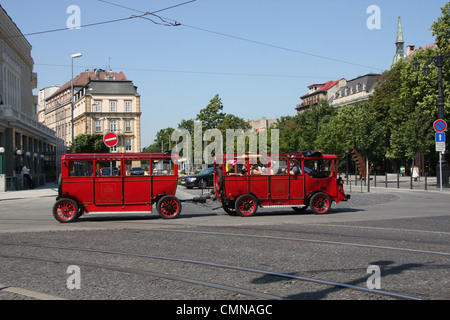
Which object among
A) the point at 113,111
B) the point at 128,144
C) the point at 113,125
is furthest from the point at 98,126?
the point at 128,144

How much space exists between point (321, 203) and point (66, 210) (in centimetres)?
823

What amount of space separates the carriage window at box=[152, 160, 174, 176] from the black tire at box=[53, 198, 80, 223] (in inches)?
101

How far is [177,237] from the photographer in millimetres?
11094

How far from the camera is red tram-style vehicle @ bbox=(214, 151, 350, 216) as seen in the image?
52.7 feet

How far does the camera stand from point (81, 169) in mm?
14852

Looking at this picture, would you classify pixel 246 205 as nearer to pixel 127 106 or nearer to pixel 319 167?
pixel 319 167

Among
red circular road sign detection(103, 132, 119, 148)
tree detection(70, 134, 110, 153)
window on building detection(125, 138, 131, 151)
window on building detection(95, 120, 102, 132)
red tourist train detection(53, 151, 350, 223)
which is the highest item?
window on building detection(95, 120, 102, 132)

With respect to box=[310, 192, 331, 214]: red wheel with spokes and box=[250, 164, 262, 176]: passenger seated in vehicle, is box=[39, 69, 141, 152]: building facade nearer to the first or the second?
box=[250, 164, 262, 176]: passenger seated in vehicle

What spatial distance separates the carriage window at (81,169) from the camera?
14.7 meters

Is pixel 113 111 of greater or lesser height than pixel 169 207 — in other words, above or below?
above

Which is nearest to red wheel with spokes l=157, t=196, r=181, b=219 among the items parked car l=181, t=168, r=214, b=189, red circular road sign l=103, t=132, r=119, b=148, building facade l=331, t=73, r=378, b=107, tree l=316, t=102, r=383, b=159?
red circular road sign l=103, t=132, r=119, b=148

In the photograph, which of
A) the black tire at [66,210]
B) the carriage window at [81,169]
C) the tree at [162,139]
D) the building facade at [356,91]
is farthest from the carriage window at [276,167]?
the tree at [162,139]
